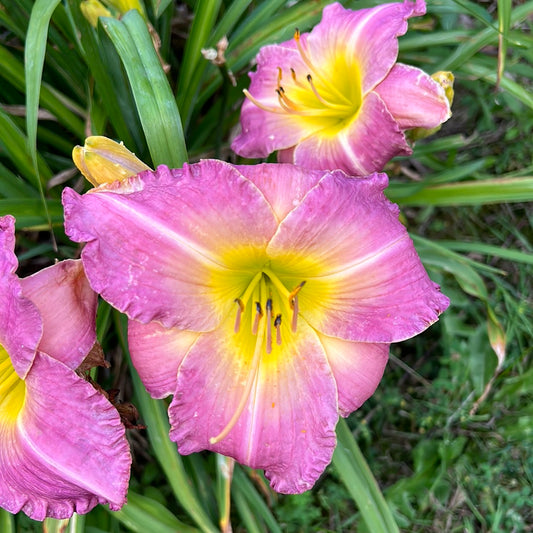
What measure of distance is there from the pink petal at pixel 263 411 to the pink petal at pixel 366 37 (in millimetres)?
482

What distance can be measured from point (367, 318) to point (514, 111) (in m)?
1.06

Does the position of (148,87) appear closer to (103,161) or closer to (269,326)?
(103,161)

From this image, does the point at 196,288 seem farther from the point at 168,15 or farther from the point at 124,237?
the point at 168,15

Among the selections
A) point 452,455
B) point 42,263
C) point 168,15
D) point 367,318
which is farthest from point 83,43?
point 452,455

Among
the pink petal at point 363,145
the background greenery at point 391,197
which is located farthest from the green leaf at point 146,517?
the pink petal at point 363,145

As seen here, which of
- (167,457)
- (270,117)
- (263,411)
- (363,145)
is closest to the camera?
(263,411)

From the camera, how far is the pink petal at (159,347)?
82 centimetres

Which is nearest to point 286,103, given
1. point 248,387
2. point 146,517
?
point 248,387

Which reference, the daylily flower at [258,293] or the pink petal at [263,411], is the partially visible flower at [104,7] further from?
the pink petal at [263,411]

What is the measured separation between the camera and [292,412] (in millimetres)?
830

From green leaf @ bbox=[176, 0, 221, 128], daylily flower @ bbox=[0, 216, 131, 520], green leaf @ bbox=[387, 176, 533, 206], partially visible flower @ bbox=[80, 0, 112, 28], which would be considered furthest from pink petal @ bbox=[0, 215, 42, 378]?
green leaf @ bbox=[387, 176, 533, 206]

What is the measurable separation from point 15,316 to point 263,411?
365 millimetres

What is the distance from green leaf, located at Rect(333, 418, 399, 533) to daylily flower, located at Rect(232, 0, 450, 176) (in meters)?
0.53

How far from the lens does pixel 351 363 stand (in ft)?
2.85
